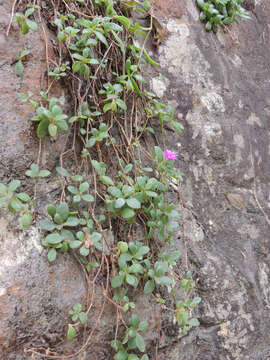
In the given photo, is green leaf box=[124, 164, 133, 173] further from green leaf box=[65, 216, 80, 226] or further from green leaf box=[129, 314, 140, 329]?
green leaf box=[129, 314, 140, 329]

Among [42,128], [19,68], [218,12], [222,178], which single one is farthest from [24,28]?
[218,12]

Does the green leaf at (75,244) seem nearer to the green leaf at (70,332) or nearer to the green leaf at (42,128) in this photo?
the green leaf at (70,332)

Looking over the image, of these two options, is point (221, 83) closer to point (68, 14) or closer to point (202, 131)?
point (202, 131)

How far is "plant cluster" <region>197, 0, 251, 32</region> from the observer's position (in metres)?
1.69

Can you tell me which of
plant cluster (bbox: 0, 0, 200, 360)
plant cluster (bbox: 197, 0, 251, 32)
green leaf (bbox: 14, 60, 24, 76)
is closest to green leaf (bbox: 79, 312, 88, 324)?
plant cluster (bbox: 0, 0, 200, 360)

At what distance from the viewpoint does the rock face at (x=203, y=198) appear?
0.94 meters

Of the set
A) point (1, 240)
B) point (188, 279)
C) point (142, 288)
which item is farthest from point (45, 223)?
point (188, 279)

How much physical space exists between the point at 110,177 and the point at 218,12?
114 centimetres

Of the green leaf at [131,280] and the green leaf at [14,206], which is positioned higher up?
the green leaf at [14,206]

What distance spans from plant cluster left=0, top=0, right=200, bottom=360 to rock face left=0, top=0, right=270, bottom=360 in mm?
58

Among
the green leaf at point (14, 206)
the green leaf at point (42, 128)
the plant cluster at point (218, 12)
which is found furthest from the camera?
the plant cluster at point (218, 12)

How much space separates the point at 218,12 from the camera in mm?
1724

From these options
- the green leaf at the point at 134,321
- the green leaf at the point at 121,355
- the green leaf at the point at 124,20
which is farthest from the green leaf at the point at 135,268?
the green leaf at the point at 124,20

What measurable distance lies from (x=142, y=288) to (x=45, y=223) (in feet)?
1.26
